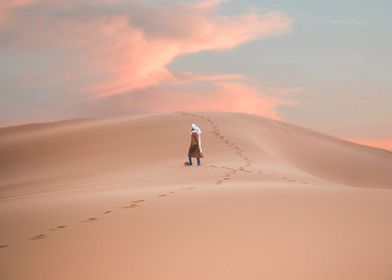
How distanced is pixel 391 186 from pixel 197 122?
485 inches

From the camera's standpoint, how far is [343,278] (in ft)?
11.1

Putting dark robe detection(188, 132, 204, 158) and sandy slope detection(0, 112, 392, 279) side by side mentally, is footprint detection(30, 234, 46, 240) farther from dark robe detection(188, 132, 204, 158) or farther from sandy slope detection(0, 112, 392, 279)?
dark robe detection(188, 132, 204, 158)

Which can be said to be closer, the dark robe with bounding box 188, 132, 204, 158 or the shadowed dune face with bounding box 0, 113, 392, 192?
the dark robe with bounding box 188, 132, 204, 158

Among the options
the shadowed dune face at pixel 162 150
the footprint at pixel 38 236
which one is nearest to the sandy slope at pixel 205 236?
the footprint at pixel 38 236

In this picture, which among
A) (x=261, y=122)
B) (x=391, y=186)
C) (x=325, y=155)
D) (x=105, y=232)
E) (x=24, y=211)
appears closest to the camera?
(x=105, y=232)

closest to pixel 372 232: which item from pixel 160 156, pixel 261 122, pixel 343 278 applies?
pixel 343 278

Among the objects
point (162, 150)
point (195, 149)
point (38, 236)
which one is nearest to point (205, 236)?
point (38, 236)

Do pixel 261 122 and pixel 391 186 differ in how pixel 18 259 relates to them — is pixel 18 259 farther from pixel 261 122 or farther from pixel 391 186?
pixel 261 122

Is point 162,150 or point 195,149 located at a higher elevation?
point 195,149

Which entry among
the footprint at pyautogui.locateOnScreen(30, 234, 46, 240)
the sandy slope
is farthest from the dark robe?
the footprint at pyautogui.locateOnScreen(30, 234, 46, 240)

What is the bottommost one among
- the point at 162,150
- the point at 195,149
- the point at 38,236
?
the point at 162,150

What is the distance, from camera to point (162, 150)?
74.2 feet

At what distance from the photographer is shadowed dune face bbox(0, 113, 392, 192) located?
2141cm

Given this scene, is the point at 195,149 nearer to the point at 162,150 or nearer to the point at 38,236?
the point at 162,150
